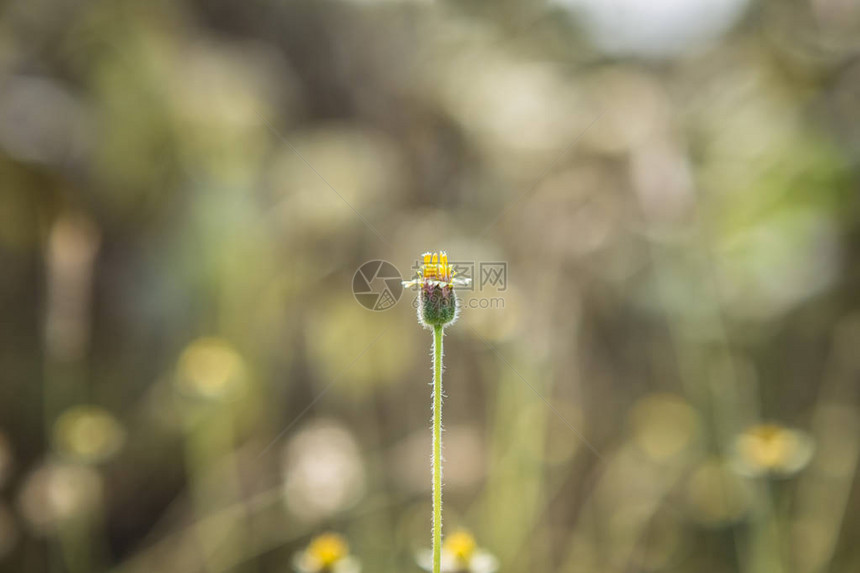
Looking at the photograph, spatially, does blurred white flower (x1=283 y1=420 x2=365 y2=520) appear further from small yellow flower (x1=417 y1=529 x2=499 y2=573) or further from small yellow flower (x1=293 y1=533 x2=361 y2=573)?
small yellow flower (x1=417 y1=529 x2=499 y2=573)

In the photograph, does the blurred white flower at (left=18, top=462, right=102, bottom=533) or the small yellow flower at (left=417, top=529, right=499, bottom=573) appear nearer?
the small yellow flower at (left=417, top=529, right=499, bottom=573)

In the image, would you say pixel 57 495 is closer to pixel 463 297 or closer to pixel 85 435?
pixel 85 435

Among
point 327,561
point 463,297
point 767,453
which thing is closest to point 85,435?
point 327,561

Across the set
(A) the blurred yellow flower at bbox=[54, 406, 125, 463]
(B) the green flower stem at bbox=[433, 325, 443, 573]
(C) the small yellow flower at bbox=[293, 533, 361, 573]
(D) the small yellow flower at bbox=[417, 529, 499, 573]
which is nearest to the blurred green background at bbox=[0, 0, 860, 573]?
(A) the blurred yellow flower at bbox=[54, 406, 125, 463]

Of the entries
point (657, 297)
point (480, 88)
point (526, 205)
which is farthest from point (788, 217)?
point (480, 88)

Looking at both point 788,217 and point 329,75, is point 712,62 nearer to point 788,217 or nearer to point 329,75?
point 788,217
